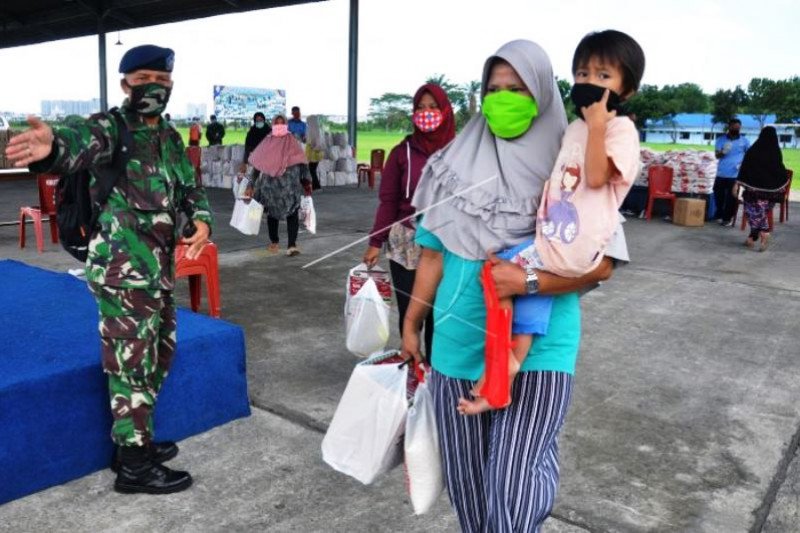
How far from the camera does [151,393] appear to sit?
264 cm

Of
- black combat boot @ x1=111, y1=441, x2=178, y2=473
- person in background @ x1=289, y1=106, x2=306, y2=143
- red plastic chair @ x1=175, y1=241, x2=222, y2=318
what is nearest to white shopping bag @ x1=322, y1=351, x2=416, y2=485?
black combat boot @ x1=111, y1=441, x2=178, y2=473

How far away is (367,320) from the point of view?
132 inches

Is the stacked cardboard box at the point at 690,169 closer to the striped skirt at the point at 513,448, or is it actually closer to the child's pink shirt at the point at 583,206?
the striped skirt at the point at 513,448

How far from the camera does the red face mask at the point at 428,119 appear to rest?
126 inches

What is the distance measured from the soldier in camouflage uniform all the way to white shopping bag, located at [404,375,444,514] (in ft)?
3.62

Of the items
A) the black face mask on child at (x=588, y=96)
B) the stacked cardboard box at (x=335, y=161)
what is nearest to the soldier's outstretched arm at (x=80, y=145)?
the black face mask on child at (x=588, y=96)

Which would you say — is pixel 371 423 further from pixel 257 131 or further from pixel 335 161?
pixel 335 161

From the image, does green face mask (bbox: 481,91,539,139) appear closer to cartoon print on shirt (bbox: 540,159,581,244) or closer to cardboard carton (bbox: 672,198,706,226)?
cartoon print on shirt (bbox: 540,159,581,244)

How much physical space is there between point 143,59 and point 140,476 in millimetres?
1462

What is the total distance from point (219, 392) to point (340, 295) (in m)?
2.73

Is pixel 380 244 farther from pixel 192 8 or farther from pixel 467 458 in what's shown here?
pixel 192 8

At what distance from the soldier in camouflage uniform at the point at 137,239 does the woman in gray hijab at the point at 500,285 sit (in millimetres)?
1065

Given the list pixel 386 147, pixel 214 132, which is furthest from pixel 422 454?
pixel 386 147

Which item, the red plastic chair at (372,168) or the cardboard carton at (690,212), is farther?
the red plastic chair at (372,168)
